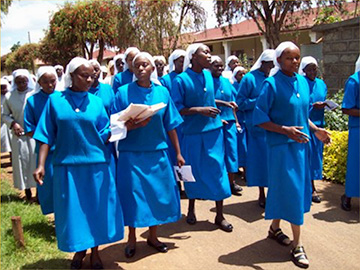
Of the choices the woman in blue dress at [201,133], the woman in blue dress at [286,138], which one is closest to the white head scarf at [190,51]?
the woman in blue dress at [201,133]

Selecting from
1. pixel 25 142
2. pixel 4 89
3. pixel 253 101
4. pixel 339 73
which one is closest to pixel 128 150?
pixel 253 101

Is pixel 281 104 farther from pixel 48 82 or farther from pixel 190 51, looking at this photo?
pixel 48 82

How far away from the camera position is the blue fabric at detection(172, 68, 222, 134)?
5152mm

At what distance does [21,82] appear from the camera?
21.4ft

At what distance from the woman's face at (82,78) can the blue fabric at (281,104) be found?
5.66 ft

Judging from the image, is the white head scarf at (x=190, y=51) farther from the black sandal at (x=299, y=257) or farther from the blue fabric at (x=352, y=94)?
the black sandal at (x=299, y=257)

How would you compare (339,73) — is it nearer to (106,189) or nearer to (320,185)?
(320,185)

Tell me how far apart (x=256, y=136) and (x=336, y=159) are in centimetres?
198

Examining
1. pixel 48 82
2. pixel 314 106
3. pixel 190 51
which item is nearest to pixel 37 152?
pixel 48 82

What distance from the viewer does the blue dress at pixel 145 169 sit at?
4309mm

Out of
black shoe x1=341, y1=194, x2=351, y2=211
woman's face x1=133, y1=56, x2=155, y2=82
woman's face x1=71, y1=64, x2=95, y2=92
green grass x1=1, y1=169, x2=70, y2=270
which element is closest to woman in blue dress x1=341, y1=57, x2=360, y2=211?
black shoe x1=341, y1=194, x2=351, y2=211

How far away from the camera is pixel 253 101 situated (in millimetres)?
6332

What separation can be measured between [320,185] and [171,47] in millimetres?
11048

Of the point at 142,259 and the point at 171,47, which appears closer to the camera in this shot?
the point at 142,259
